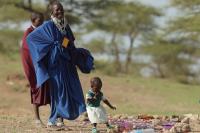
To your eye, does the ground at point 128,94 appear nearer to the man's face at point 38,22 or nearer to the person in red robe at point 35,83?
the person in red robe at point 35,83

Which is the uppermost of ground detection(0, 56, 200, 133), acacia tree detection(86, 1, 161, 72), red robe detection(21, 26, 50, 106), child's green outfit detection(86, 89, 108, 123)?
acacia tree detection(86, 1, 161, 72)

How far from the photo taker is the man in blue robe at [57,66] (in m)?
8.98

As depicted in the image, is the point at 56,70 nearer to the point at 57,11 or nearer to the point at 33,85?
the point at 33,85

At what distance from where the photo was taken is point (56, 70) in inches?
356

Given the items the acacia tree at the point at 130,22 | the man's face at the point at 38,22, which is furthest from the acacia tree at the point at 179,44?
the man's face at the point at 38,22

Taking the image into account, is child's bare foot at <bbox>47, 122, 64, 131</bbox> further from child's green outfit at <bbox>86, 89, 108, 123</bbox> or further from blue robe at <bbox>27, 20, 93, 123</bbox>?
child's green outfit at <bbox>86, 89, 108, 123</bbox>

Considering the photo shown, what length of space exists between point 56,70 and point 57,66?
0.19 ft

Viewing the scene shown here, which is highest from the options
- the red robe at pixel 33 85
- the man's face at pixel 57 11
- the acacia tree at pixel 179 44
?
the acacia tree at pixel 179 44

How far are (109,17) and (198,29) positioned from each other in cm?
1704

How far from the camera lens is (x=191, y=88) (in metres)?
25.2

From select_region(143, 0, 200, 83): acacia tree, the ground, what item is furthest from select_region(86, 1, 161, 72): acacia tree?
the ground

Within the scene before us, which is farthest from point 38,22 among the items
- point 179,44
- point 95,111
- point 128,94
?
point 179,44

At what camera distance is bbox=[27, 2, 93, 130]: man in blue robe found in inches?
354

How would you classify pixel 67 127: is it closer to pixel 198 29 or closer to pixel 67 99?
pixel 67 99
